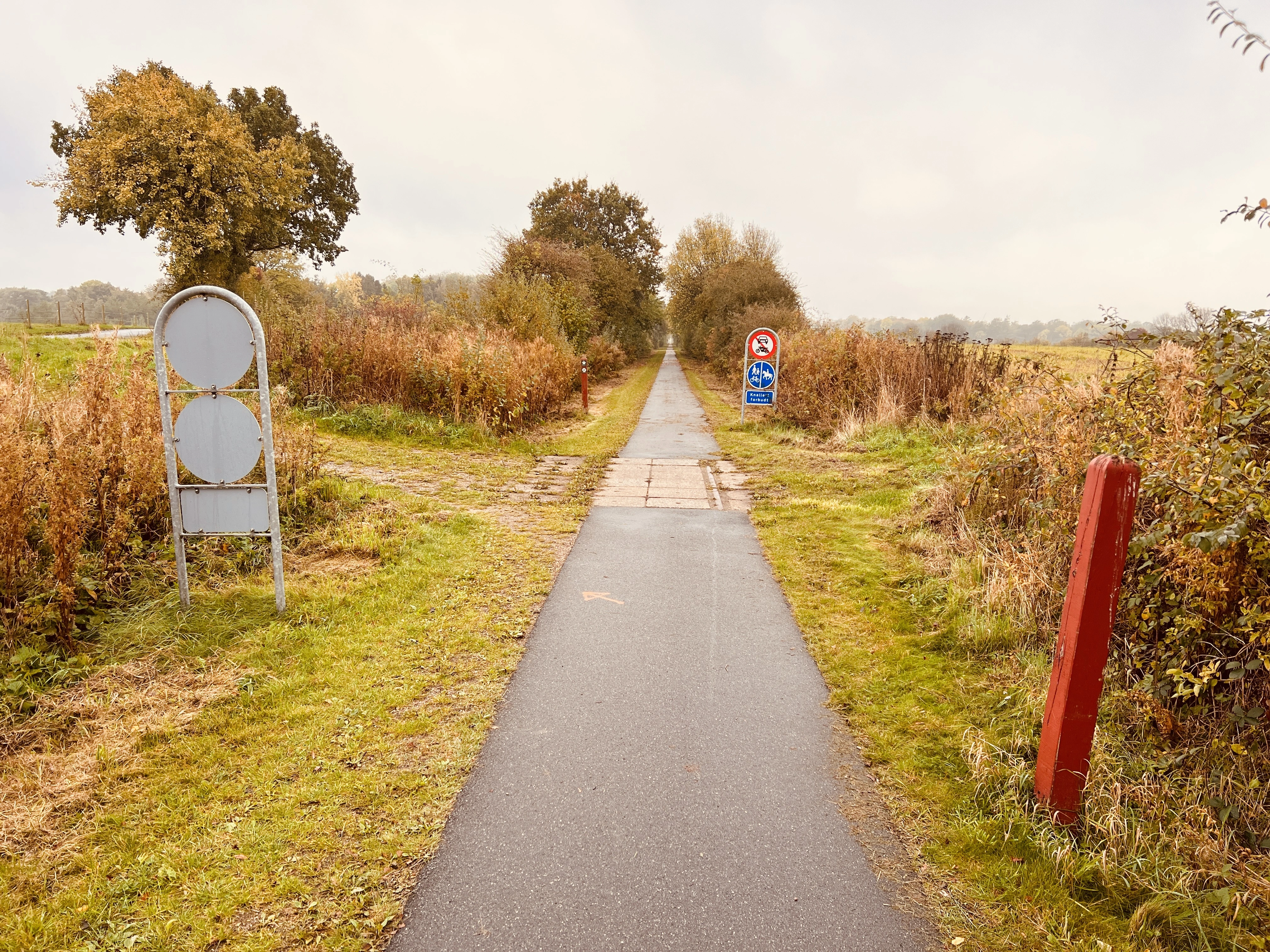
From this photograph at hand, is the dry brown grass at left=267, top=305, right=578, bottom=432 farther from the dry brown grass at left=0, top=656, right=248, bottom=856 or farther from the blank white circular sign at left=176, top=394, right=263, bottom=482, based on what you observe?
the dry brown grass at left=0, top=656, right=248, bottom=856

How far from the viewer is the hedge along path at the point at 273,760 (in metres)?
Result: 2.34

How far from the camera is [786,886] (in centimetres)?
250

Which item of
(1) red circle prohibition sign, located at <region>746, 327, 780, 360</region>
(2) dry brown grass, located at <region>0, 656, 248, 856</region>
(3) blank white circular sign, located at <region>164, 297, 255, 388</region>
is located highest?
(1) red circle prohibition sign, located at <region>746, 327, 780, 360</region>

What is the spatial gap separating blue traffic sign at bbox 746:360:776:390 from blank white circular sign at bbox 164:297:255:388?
39.9 ft

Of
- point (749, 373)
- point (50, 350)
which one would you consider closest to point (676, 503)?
point (749, 373)

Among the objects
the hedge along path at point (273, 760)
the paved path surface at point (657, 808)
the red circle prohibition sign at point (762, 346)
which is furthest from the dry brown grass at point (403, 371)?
the paved path surface at point (657, 808)

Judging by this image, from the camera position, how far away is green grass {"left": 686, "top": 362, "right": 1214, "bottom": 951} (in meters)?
2.40

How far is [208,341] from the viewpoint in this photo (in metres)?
4.33

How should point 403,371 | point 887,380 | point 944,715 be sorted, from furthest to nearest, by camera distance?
point 887,380 → point 403,371 → point 944,715

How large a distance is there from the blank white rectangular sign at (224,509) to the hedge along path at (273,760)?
598mm

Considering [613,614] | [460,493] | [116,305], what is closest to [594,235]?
Result: [116,305]

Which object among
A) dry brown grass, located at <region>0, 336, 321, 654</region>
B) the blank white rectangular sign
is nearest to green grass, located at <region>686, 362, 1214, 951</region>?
the blank white rectangular sign

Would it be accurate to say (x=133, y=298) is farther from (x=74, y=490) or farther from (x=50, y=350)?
(x=74, y=490)

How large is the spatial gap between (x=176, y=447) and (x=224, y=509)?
51 cm
